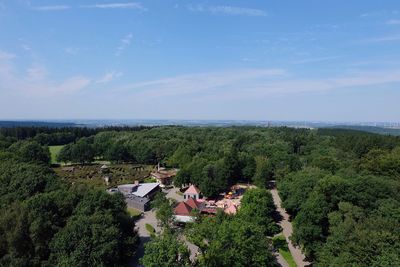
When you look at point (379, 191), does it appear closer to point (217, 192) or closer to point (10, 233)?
point (217, 192)

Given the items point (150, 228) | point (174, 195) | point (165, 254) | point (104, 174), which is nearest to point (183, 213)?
point (150, 228)

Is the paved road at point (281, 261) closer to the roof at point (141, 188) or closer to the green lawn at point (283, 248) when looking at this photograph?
the green lawn at point (283, 248)

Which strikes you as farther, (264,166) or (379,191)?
(264,166)

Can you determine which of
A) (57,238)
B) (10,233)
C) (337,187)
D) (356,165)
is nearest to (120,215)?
(57,238)

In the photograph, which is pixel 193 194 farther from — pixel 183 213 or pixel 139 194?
pixel 183 213

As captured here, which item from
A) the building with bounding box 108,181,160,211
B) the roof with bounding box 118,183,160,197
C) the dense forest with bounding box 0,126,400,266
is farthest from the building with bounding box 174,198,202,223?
the roof with bounding box 118,183,160,197
